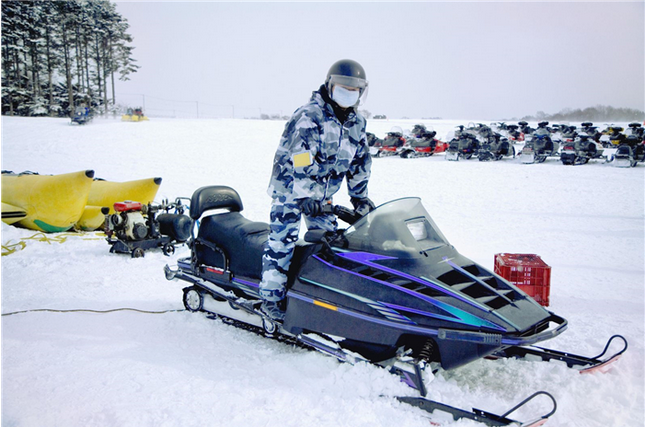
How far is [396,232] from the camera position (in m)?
2.45

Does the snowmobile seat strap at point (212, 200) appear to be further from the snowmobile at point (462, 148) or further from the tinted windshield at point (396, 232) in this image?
the snowmobile at point (462, 148)

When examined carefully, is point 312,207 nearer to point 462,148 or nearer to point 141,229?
point 141,229

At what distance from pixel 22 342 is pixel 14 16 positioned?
108 feet

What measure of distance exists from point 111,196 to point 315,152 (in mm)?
4770

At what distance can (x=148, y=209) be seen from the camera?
17.9 ft

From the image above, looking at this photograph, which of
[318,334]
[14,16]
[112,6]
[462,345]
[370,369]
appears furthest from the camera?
[112,6]

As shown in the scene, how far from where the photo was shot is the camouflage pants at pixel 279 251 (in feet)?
9.08

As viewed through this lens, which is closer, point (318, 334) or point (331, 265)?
point (331, 265)

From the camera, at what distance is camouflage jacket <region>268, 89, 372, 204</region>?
106 inches

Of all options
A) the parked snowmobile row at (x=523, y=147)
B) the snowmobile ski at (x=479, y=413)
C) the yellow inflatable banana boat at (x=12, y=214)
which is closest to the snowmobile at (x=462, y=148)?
the parked snowmobile row at (x=523, y=147)

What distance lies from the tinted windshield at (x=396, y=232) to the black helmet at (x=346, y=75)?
2.54 ft

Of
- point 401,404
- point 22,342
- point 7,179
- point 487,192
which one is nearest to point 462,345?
point 401,404

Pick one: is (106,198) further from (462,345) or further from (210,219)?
(462,345)

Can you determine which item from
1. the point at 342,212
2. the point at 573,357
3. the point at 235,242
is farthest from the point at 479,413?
the point at 235,242
